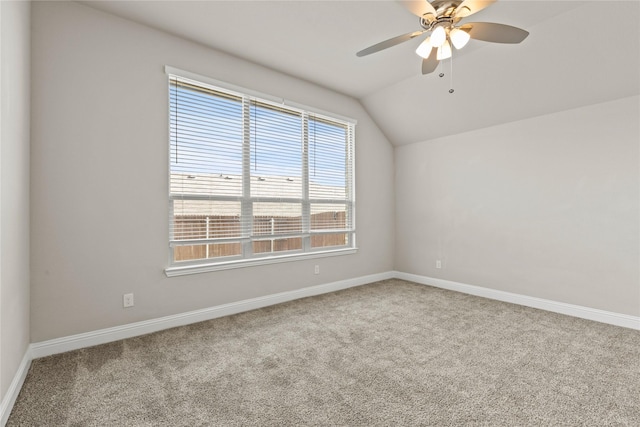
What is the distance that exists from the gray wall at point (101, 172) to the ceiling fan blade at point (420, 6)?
2069 millimetres

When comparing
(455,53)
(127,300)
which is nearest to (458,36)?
(455,53)

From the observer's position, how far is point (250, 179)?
3477 millimetres

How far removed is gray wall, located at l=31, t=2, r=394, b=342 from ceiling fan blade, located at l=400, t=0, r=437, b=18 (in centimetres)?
207

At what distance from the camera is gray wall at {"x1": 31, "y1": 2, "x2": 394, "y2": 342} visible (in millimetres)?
2344

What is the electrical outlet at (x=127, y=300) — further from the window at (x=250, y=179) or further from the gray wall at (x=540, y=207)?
the gray wall at (x=540, y=207)

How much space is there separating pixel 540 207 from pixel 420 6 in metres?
2.76

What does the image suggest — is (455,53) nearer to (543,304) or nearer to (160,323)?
(543,304)

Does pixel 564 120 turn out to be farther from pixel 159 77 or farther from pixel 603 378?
pixel 159 77

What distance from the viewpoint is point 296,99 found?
12.6 ft

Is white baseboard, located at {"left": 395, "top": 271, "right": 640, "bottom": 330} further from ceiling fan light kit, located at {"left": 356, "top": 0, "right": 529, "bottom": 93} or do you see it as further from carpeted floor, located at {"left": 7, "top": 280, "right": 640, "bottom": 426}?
ceiling fan light kit, located at {"left": 356, "top": 0, "right": 529, "bottom": 93}

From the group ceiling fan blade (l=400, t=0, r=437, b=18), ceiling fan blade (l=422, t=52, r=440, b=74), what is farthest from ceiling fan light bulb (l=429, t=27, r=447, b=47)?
ceiling fan blade (l=422, t=52, r=440, b=74)

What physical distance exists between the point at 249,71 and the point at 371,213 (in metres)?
2.63

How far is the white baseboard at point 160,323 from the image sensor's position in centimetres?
236

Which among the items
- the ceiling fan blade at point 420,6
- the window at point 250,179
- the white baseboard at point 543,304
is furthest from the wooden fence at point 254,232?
the ceiling fan blade at point 420,6
